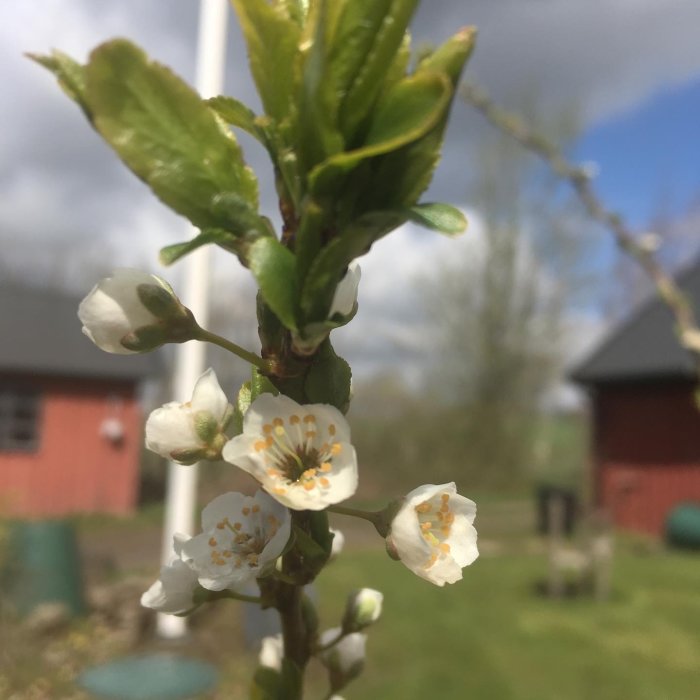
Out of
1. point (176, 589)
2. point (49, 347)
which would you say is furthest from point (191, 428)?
point (49, 347)

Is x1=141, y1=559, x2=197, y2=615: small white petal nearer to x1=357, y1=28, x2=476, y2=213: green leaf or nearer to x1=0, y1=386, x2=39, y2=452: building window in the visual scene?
x1=357, y1=28, x2=476, y2=213: green leaf

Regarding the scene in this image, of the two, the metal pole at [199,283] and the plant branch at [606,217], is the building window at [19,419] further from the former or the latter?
the plant branch at [606,217]

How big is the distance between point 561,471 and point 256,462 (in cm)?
2283

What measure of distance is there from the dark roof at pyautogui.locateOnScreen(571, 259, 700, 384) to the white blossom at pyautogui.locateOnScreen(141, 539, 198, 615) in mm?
12507

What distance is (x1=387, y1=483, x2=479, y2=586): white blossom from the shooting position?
2.09ft

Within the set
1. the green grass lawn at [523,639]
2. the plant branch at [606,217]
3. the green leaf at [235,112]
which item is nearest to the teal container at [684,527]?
the green grass lawn at [523,639]

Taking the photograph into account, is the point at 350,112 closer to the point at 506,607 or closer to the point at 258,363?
the point at 258,363

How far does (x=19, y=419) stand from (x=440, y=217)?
14.4 m

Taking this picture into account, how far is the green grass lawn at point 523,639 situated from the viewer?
5766 mm

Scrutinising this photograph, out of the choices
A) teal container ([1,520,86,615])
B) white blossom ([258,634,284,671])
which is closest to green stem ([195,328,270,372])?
white blossom ([258,634,284,671])

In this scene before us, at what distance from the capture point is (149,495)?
51.3ft

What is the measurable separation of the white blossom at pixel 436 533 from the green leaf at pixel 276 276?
8.3 inches

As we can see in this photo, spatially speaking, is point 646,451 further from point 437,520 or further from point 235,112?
point 235,112

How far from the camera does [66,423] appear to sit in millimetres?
13781
